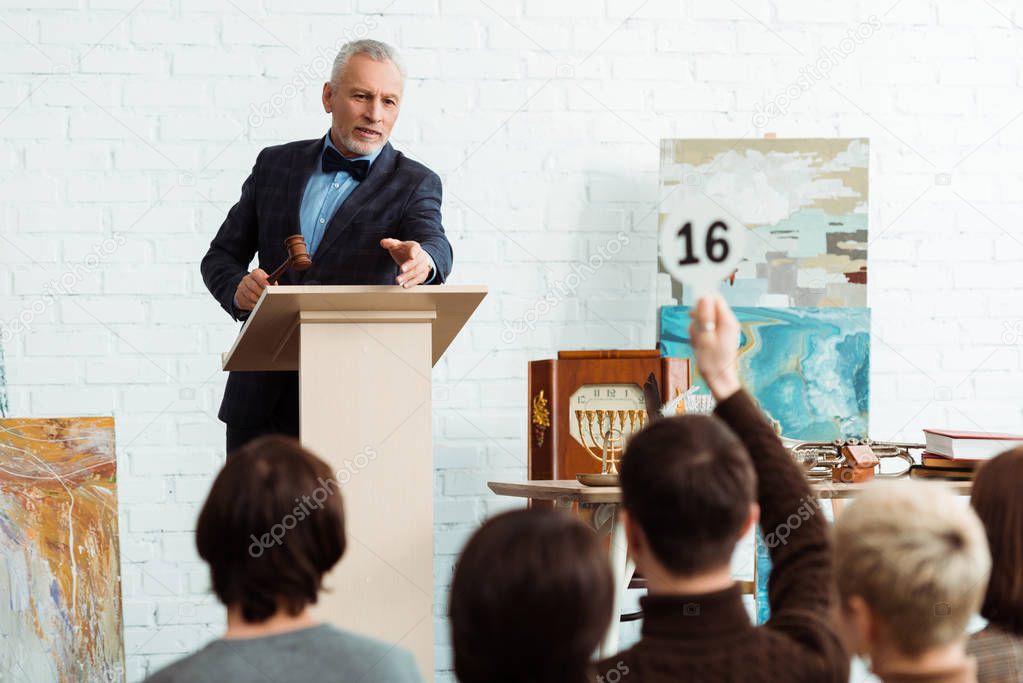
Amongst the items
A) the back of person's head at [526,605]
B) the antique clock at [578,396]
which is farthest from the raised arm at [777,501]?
the antique clock at [578,396]

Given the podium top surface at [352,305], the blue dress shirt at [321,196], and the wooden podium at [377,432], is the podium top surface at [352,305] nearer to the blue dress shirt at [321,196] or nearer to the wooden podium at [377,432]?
the wooden podium at [377,432]

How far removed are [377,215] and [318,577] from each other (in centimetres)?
124

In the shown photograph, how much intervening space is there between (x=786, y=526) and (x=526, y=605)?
461mm

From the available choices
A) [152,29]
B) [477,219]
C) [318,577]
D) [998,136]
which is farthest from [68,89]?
[998,136]

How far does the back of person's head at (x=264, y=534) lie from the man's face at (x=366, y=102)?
131 centimetres

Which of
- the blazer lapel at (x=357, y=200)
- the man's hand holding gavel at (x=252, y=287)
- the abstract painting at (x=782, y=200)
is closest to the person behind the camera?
the man's hand holding gavel at (x=252, y=287)

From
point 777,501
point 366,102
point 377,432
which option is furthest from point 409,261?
point 777,501

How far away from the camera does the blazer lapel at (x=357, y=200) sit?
231cm

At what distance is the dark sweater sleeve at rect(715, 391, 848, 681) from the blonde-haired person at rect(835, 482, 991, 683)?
16 centimetres

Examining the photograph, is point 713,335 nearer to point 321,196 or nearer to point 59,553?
point 321,196

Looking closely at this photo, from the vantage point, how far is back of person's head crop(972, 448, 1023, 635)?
4.13ft

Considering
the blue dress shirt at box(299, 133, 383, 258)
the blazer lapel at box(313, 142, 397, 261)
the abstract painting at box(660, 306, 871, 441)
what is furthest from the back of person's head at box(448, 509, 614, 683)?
the abstract painting at box(660, 306, 871, 441)

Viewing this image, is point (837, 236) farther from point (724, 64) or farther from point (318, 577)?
point (318, 577)

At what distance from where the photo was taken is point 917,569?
1043 mm
